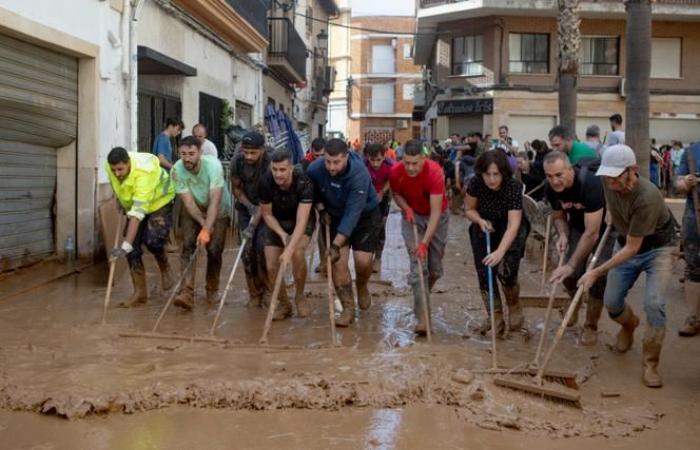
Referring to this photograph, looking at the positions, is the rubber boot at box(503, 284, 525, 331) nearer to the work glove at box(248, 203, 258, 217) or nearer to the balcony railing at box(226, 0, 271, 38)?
the work glove at box(248, 203, 258, 217)

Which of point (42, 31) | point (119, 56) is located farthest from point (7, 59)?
point (119, 56)

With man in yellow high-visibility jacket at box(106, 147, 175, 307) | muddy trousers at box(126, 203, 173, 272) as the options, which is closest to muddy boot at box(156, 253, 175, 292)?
man in yellow high-visibility jacket at box(106, 147, 175, 307)

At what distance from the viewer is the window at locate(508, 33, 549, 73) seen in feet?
97.1

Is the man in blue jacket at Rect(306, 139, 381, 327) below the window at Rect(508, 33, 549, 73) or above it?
below

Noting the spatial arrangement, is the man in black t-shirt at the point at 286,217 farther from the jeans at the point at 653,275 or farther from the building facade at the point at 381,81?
the building facade at the point at 381,81

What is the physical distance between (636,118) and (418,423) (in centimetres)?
799

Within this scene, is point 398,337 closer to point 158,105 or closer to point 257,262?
point 257,262

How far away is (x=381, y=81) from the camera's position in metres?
58.1

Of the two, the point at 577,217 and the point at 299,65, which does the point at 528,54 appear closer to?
the point at 299,65

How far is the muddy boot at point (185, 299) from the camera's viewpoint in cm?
744

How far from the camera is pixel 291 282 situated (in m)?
9.33

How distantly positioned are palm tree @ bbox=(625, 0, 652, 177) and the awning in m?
6.63

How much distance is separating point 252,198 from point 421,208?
5.18 feet

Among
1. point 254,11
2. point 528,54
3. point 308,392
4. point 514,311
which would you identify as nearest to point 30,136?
point 514,311
